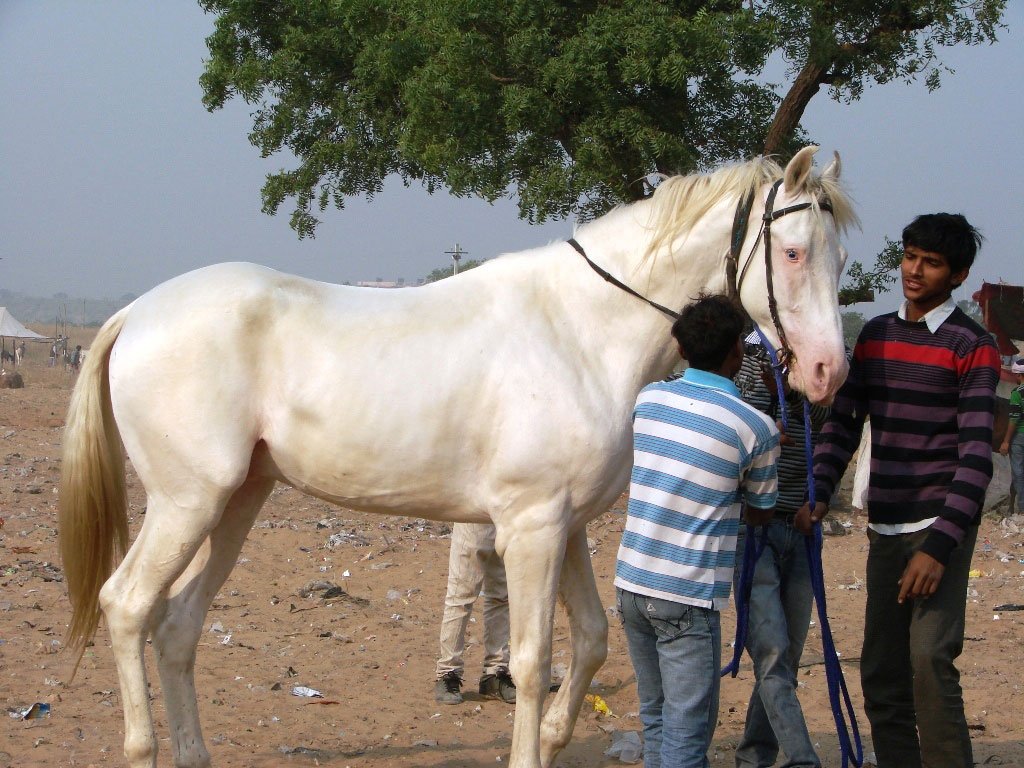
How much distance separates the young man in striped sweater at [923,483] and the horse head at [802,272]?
0.21m

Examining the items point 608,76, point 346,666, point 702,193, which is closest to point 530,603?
point 702,193

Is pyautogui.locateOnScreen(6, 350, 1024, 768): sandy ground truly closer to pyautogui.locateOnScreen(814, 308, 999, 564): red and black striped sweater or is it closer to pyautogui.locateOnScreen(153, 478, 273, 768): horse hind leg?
pyautogui.locateOnScreen(153, 478, 273, 768): horse hind leg

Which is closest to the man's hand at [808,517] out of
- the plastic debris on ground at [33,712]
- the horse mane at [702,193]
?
the horse mane at [702,193]

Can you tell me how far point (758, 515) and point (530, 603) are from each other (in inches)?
32.4

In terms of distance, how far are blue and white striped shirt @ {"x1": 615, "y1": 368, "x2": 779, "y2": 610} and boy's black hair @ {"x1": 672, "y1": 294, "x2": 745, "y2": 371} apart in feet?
0.18

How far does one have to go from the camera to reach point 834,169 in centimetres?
345

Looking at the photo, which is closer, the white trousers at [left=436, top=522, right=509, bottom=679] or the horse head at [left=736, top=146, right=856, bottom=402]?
the horse head at [left=736, top=146, right=856, bottom=402]

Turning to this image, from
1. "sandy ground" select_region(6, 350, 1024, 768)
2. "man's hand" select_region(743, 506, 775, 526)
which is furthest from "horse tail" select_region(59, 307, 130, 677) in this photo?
"man's hand" select_region(743, 506, 775, 526)

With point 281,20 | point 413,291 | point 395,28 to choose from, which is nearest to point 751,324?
point 413,291

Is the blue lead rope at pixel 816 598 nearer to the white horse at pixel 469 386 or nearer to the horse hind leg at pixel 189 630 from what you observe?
the white horse at pixel 469 386

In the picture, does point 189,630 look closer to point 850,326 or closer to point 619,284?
point 619,284

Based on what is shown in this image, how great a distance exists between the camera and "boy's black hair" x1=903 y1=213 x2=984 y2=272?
3.16 meters

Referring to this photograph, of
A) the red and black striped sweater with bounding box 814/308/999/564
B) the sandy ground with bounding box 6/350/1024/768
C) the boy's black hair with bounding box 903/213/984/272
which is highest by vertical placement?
the boy's black hair with bounding box 903/213/984/272

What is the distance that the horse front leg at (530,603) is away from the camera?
11.0 feet
